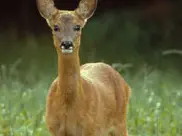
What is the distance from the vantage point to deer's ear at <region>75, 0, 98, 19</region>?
31.6 ft

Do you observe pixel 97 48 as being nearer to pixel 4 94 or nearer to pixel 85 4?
pixel 4 94

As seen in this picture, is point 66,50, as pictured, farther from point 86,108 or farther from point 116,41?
point 116,41

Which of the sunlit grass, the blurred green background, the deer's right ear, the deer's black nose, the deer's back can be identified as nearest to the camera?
the deer's black nose

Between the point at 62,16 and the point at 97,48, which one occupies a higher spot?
the point at 62,16

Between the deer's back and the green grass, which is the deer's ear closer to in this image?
the deer's back

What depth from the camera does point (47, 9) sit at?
9.62m

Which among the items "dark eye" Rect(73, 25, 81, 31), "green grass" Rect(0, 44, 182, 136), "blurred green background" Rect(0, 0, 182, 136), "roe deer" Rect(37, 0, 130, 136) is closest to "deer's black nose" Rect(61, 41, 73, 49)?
"roe deer" Rect(37, 0, 130, 136)

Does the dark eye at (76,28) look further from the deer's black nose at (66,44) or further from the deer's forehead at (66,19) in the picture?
the deer's black nose at (66,44)

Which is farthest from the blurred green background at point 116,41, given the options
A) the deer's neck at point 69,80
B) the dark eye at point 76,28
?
the dark eye at point 76,28

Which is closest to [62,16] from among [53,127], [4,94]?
[53,127]

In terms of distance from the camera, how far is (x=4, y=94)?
1195 cm

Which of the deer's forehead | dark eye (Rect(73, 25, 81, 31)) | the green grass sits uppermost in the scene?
the deer's forehead

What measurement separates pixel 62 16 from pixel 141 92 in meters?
3.75

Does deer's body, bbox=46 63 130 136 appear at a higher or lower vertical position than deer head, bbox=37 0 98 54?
lower
